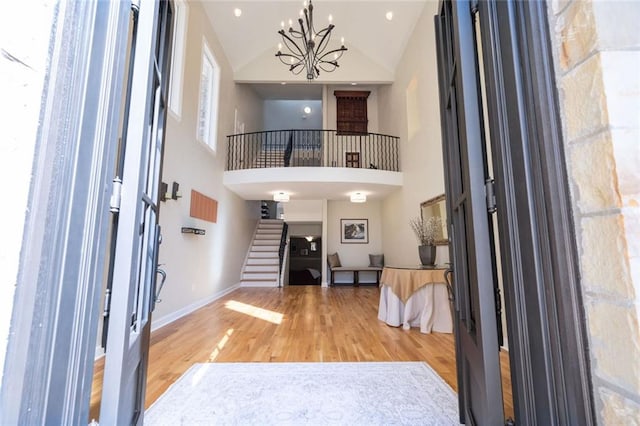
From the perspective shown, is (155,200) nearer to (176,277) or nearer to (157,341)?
(157,341)

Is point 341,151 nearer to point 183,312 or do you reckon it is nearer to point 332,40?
point 332,40

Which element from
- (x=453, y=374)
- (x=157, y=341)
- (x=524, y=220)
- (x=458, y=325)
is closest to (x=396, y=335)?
(x=453, y=374)

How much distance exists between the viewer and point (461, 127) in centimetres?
108

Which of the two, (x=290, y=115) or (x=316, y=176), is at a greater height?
(x=290, y=115)

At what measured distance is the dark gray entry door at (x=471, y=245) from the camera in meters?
0.89

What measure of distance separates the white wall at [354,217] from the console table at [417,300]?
4.66m

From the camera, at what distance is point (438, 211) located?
4.55m

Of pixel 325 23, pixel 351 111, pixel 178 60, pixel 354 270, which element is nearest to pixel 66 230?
pixel 178 60

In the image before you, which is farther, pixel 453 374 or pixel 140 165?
pixel 453 374

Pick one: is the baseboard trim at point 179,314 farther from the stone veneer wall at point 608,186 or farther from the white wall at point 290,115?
the white wall at point 290,115

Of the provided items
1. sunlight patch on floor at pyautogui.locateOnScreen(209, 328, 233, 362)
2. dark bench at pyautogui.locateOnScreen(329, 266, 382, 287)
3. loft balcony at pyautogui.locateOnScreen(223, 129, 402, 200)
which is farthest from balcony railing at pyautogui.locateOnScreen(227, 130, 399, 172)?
sunlight patch on floor at pyautogui.locateOnScreen(209, 328, 233, 362)

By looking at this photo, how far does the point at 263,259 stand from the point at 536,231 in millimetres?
7875

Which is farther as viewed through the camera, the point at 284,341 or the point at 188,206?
the point at 188,206

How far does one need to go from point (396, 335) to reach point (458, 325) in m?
2.07
